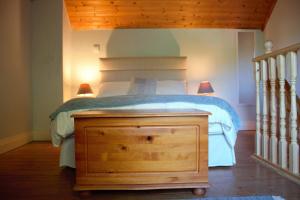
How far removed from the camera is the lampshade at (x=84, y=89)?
410 cm

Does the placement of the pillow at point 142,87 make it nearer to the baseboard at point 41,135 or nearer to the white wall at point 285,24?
the baseboard at point 41,135

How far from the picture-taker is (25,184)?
1.91 m

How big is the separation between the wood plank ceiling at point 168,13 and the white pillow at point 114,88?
112 cm

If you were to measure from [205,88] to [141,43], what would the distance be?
142 centimetres

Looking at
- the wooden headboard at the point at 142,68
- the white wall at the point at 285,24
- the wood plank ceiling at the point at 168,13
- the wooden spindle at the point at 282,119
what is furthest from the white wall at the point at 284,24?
the wooden spindle at the point at 282,119

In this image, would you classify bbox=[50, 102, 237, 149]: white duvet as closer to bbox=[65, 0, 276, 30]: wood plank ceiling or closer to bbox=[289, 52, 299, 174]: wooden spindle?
bbox=[289, 52, 299, 174]: wooden spindle

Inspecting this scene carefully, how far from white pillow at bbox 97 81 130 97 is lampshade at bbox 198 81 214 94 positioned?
128cm

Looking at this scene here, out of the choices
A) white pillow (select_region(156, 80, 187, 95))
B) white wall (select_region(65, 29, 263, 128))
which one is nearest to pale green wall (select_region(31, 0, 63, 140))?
white wall (select_region(65, 29, 263, 128))

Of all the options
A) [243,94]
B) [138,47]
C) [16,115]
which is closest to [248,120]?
[243,94]

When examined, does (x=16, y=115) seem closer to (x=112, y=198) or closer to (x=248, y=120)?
(x=112, y=198)

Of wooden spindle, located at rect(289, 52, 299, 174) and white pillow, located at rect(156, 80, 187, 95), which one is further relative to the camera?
white pillow, located at rect(156, 80, 187, 95)

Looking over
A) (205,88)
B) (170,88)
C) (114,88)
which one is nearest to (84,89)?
(114,88)

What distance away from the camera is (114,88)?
400cm

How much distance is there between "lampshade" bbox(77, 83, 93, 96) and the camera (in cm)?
410
